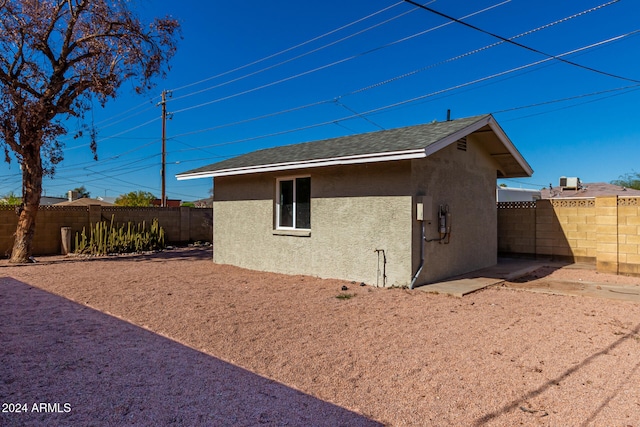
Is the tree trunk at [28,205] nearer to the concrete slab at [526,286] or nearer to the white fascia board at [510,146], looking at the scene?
the concrete slab at [526,286]

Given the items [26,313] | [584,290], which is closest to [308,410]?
[26,313]

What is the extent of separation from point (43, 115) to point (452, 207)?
→ 12.4 metres

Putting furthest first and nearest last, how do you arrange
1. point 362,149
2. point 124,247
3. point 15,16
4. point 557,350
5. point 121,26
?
A: point 124,247 → point 121,26 → point 15,16 → point 362,149 → point 557,350

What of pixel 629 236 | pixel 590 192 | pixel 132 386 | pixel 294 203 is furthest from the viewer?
pixel 590 192

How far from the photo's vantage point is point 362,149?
8.55 m

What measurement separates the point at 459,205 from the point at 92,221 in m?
Answer: 13.4

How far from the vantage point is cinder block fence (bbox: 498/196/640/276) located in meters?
9.58

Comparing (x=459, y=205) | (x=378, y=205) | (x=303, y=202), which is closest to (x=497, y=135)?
(x=459, y=205)

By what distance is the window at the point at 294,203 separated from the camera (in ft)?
32.0

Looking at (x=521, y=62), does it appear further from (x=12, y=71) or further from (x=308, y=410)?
(x=12, y=71)

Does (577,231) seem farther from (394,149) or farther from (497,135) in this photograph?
(394,149)

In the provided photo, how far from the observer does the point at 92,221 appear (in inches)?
610

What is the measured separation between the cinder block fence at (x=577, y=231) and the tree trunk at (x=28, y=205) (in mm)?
14928

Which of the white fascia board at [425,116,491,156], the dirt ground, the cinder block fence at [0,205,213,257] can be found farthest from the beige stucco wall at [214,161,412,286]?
the cinder block fence at [0,205,213,257]
